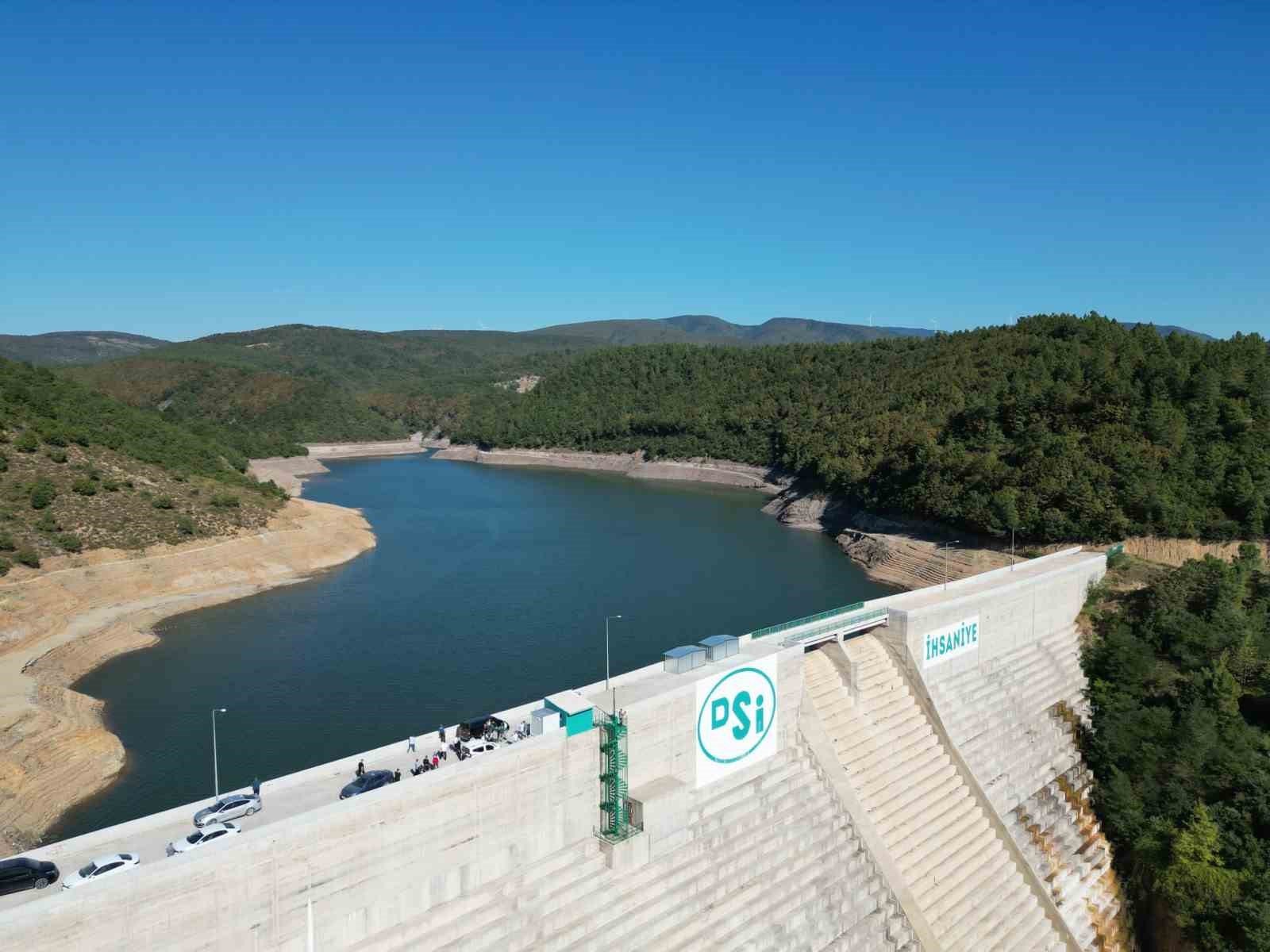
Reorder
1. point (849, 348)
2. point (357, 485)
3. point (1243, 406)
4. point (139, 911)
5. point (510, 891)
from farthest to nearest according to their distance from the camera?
1. point (849, 348)
2. point (357, 485)
3. point (1243, 406)
4. point (510, 891)
5. point (139, 911)

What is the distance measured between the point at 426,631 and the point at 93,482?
25577 millimetres

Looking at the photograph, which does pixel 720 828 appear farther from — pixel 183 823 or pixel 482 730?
pixel 183 823

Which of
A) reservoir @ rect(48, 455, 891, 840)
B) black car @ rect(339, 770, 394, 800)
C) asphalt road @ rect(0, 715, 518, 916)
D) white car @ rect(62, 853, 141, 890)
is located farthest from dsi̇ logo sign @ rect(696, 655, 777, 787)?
reservoir @ rect(48, 455, 891, 840)

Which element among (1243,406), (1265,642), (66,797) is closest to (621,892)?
(66,797)

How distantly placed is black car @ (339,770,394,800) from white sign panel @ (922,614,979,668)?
18309mm

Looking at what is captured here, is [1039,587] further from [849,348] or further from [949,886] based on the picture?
[849,348]

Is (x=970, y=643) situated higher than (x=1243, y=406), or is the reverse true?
(x=1243, y=406)

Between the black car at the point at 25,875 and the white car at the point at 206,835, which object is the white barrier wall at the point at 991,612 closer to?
the white car at the point at 206,835

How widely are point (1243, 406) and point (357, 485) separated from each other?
302 ft

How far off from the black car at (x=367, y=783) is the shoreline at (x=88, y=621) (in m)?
14.8

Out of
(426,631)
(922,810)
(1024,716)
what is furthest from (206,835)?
(426,631)

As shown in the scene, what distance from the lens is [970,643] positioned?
98.3 feet

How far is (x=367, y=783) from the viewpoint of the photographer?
16.6 meters

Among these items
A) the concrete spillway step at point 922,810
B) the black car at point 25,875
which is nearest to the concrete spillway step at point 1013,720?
the concrete spillway step at point 922,810
